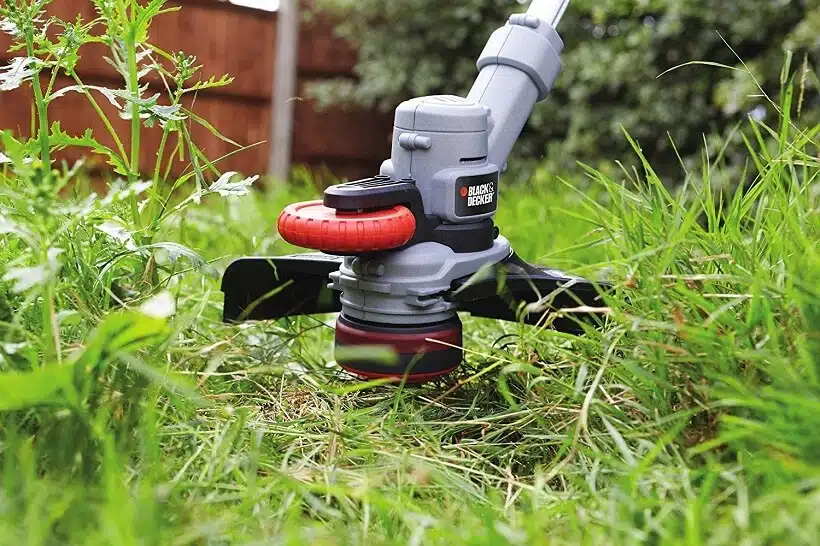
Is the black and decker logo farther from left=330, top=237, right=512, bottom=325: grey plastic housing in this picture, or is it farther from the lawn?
the lawn

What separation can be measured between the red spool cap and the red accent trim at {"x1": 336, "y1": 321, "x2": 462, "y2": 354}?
145 mm

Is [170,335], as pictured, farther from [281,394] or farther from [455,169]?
[455,169]

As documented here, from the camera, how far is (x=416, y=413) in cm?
135

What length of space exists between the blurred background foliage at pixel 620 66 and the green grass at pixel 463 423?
1.58 m

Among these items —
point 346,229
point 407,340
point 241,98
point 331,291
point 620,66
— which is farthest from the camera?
point 241,98

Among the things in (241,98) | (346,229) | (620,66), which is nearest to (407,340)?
(346,229)

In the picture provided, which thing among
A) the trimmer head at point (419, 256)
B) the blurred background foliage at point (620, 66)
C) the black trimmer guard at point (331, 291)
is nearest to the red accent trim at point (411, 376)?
the trimmer head at point (419, 256)

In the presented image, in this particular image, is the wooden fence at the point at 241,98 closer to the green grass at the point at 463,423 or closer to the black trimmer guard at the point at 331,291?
the black trimmer guard at the point at 331,291

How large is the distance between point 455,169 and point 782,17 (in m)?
2.28

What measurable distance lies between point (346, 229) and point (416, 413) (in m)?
0.30

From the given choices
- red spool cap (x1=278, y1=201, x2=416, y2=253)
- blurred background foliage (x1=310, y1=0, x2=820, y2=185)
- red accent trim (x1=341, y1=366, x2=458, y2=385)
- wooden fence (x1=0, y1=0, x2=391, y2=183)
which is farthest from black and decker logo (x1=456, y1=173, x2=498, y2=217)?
wooden fence (x1=0, y1=0, x2=391, y2=183)

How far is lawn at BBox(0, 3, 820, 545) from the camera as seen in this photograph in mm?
861

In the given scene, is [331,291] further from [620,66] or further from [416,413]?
[620,66]

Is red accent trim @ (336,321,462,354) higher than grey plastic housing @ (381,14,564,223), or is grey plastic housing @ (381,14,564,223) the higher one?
grey plastic housing @ (381,14,564,223)
